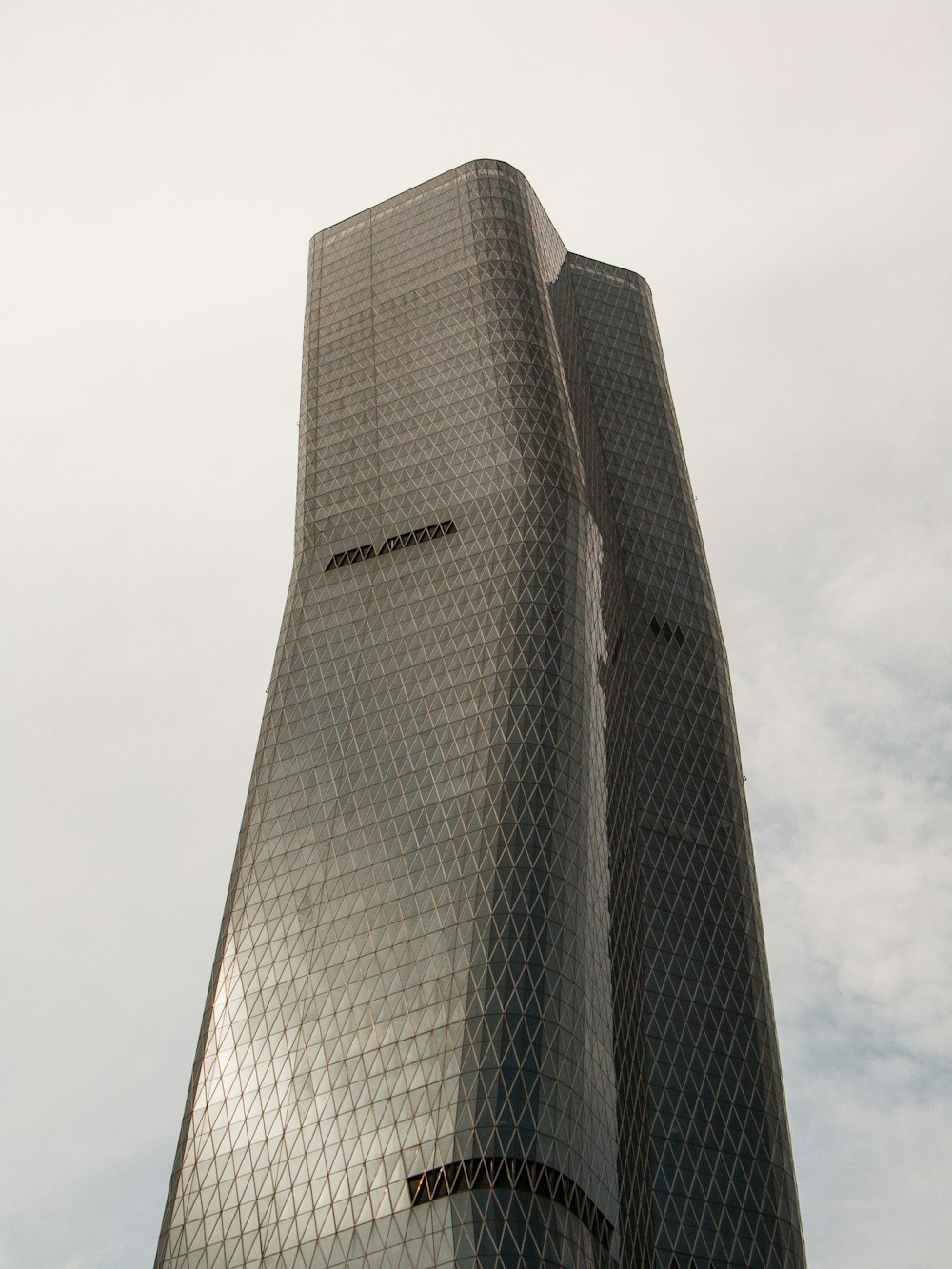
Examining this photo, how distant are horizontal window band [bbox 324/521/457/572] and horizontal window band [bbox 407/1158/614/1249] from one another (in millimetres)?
41958

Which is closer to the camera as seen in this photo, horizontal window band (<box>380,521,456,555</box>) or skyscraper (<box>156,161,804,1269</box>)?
skyscraper (<box>156,161,804,1269</box>)

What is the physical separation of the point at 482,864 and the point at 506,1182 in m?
17.3

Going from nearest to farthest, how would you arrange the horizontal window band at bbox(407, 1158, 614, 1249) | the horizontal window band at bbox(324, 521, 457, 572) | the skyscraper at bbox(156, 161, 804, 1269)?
the horizontal window band at bbox(407, 1158, 614, 1249) < the skyscraper at bbox(156, 161, 804, 1269) < the horizontal window band at bbox(324, 521, 457, 572)

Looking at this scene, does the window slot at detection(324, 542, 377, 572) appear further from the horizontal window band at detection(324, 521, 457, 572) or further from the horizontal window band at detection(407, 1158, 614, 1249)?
the horizontal window band at detection(407, 1158, 614, 1249)

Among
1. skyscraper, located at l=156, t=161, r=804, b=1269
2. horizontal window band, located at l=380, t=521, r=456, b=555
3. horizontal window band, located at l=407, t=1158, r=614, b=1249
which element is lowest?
horizontal window band, located at l=407, t=1158, r=614, b=1249

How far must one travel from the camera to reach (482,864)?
79438mm

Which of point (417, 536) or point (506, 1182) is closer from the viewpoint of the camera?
point (506, 1182)

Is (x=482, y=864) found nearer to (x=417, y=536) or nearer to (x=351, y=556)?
(x=417, y=536)

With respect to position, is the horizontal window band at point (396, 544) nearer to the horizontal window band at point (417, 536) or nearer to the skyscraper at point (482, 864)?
the horizontal window band at point (417, 536)


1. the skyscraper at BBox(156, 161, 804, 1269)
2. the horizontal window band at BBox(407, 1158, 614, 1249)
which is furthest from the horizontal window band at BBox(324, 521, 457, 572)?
the horizontal window band at BBox(407, 1158, 614, 1249)

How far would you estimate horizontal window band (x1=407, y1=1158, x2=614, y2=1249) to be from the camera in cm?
6738

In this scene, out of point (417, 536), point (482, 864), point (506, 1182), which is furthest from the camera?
point (417, 536)

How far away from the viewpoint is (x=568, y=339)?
125m

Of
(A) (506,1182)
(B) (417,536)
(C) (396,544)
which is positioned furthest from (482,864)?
(C) (396,544)
